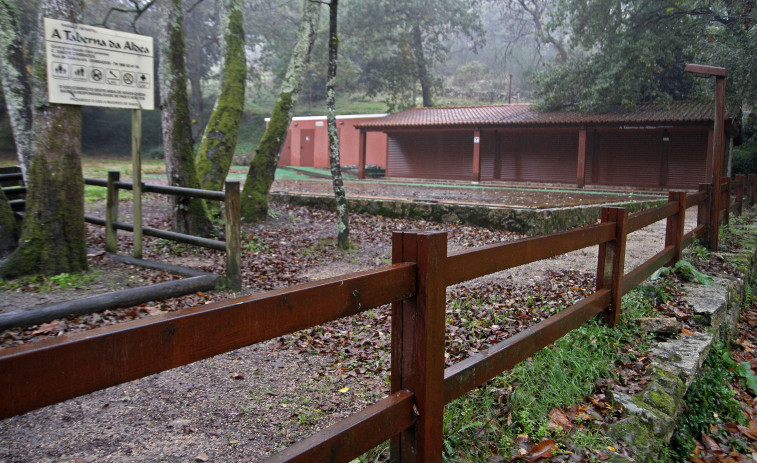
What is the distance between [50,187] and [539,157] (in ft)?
68.1

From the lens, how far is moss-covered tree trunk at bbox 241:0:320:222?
1021 cm

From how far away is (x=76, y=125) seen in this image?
5.85 m

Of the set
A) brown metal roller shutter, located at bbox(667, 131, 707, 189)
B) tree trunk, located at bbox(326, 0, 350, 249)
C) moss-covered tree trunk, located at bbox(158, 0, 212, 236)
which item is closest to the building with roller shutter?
brown metal roller shutter, located at bbox(667, 131, 707, 189)

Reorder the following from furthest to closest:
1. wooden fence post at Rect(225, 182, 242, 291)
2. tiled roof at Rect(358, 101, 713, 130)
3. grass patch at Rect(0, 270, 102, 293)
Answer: tiled roof at Rect(358, 101, 713, 130), wooden fence post at Rect(225, 182, 242, 291), grass patch at Rect(0, 270, 102, 293)

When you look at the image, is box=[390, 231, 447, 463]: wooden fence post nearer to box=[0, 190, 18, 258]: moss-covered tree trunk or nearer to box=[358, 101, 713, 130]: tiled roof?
box=[0, 190, 18, 258]: moss-covered tree trunk

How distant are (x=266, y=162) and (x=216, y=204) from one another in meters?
Result: 1.23

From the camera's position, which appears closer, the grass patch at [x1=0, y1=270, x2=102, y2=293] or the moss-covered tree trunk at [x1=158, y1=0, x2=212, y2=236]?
the grass patch at [x1=0, y1=270, x2=102, y2=293]

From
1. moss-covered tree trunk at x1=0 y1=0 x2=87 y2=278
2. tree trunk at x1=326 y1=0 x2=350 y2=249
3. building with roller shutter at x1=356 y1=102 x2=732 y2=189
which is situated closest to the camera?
moss-covered tree trunk at x1=0 y1=0 x2=87 y2=278

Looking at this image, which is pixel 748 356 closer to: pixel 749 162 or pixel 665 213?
pixel 665 213

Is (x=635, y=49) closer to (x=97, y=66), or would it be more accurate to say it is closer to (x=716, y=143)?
(x=716, y=143)

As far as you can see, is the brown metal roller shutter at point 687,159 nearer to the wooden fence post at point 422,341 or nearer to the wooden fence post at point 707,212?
the wooden fence post at point 707,212

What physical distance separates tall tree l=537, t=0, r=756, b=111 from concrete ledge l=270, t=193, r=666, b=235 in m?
9.71

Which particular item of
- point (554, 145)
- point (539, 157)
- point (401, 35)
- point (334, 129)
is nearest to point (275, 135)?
point (334, 129)

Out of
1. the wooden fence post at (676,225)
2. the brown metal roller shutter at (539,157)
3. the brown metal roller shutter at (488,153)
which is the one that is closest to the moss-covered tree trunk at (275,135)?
the wooden fence post at (676,225)
